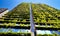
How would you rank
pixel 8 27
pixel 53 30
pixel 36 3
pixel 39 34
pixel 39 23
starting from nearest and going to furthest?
pixel 39 34, pixel 53 30, pixel 8 27, pixel 39 23, pixel 36 3

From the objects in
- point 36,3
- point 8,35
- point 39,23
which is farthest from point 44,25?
point 36,3

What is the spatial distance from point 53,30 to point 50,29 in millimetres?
255

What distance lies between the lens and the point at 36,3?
721 inches

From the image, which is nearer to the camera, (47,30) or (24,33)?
(24,33)

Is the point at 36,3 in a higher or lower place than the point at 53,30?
higher

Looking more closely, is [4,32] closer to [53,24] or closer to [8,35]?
[8,35]

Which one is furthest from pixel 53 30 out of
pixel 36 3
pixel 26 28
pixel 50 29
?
pixel 36 3

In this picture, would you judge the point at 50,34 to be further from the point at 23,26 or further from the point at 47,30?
the point at 23,26

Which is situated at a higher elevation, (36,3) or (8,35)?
(36,3)

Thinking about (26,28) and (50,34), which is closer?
(50,34)

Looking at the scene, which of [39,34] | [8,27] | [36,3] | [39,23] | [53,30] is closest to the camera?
[39,34]

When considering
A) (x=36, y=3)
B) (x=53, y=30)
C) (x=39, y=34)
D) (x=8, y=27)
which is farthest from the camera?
(x=36, y=3)

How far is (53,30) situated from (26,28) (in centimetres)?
139

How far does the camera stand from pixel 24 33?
7000 millimetres
